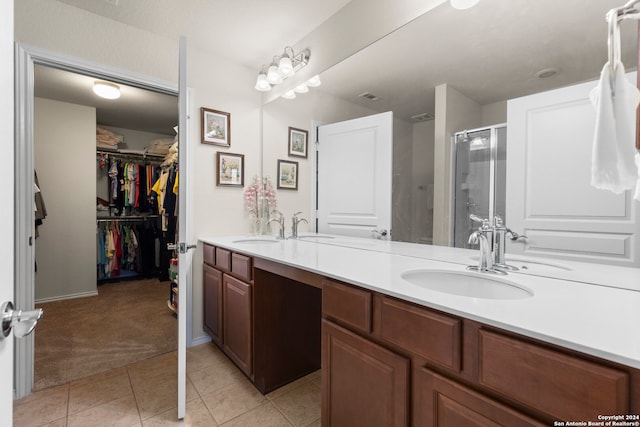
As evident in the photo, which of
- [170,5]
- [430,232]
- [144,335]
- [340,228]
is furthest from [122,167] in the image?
[430,232]

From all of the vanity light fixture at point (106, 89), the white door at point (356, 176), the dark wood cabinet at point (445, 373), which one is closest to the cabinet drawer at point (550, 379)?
the dark wood cabinet at point (445, 373)

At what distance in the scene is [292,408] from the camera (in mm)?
1589

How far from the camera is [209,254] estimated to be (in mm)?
2277

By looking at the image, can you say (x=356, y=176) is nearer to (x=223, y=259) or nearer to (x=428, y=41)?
(x=428, y=41)

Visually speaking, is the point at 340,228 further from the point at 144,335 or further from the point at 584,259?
the point at 144,335

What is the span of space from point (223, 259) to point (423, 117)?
5.23 feet

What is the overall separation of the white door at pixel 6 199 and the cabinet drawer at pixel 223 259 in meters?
1.44

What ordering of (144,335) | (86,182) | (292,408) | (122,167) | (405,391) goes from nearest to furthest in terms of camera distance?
(405,391) < (292,408) < (144,335) < (86,182) < (122,167)

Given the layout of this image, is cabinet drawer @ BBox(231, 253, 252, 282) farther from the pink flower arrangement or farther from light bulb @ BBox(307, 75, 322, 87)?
light bulb @ BBox(307, 75, 322, 87)

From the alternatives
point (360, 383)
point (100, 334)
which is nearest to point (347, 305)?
point (360, 383)

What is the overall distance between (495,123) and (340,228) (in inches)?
46.8

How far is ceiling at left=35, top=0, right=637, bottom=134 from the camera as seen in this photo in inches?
39.4

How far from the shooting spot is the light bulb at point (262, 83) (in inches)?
98.9

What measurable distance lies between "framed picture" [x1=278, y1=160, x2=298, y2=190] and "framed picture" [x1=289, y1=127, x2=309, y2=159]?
0.32ft
